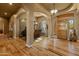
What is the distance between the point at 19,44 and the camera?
355 centimetres

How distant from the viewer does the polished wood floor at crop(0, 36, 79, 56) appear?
340 centimetres

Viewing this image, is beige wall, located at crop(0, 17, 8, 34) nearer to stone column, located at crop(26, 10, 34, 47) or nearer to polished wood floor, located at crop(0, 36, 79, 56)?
polished wood floor, located at crop(0, 36, 79, 56)

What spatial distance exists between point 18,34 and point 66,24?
1.19m

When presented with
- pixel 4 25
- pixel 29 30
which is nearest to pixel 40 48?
pixel 29 30

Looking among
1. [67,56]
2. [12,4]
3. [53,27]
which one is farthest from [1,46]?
[67,56]

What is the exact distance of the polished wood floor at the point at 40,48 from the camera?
11.2 feet

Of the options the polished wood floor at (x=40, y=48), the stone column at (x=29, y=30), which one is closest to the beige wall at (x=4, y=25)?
the polished wood floor at (x=40, y=48)

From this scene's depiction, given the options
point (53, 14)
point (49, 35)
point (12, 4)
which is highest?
point (12, 4)

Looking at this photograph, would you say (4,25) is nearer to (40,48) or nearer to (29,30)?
(29,30)

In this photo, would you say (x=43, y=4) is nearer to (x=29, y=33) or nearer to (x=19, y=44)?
(x=29, y=33)

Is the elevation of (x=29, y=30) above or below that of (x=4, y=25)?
below

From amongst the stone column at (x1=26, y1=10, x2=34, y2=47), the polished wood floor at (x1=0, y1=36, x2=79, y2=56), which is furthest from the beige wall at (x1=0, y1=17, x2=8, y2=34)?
the stone column at (x1=26, y1=10, x2=34, y2=47)

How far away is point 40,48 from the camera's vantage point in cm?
352

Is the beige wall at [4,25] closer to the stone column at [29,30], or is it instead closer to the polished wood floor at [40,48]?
the polished wood floor at [40,48]
